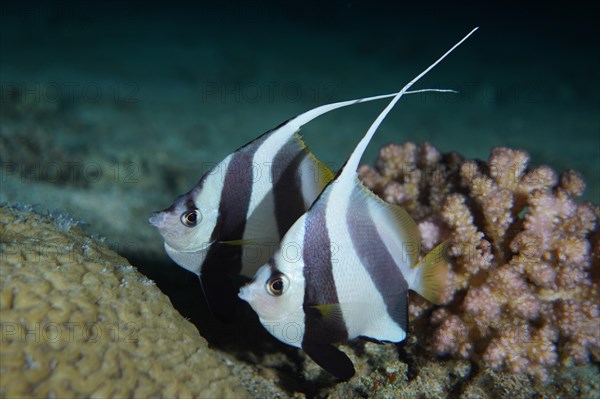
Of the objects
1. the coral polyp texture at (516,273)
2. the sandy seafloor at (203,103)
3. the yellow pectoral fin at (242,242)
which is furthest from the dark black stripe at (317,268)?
the sandy seafloor at (203,103)

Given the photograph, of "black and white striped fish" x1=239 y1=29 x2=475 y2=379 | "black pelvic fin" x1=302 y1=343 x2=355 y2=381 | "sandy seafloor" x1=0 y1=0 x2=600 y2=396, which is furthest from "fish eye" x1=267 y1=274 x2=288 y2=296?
"sandy seafloor" x1=0 y1=0 x2=600 y2=396

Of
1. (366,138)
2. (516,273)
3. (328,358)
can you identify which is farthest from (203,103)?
(366,138)

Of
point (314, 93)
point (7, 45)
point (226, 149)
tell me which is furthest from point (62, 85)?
point (7, 45)

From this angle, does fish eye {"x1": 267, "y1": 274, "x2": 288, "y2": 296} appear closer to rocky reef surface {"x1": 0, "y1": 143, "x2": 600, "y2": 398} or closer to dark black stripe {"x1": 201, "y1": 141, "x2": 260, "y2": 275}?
rocky reef surface {"x1": 0, "y1": 143, "x2": 600, "y2": 398}

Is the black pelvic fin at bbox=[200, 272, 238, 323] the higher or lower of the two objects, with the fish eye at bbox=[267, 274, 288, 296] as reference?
lower

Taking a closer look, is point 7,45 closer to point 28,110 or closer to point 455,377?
point 28,110

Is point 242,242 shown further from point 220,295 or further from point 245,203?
point 220,295

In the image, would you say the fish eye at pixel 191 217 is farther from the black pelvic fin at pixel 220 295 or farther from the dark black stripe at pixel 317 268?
the dark black stripe at pixel 317 268
